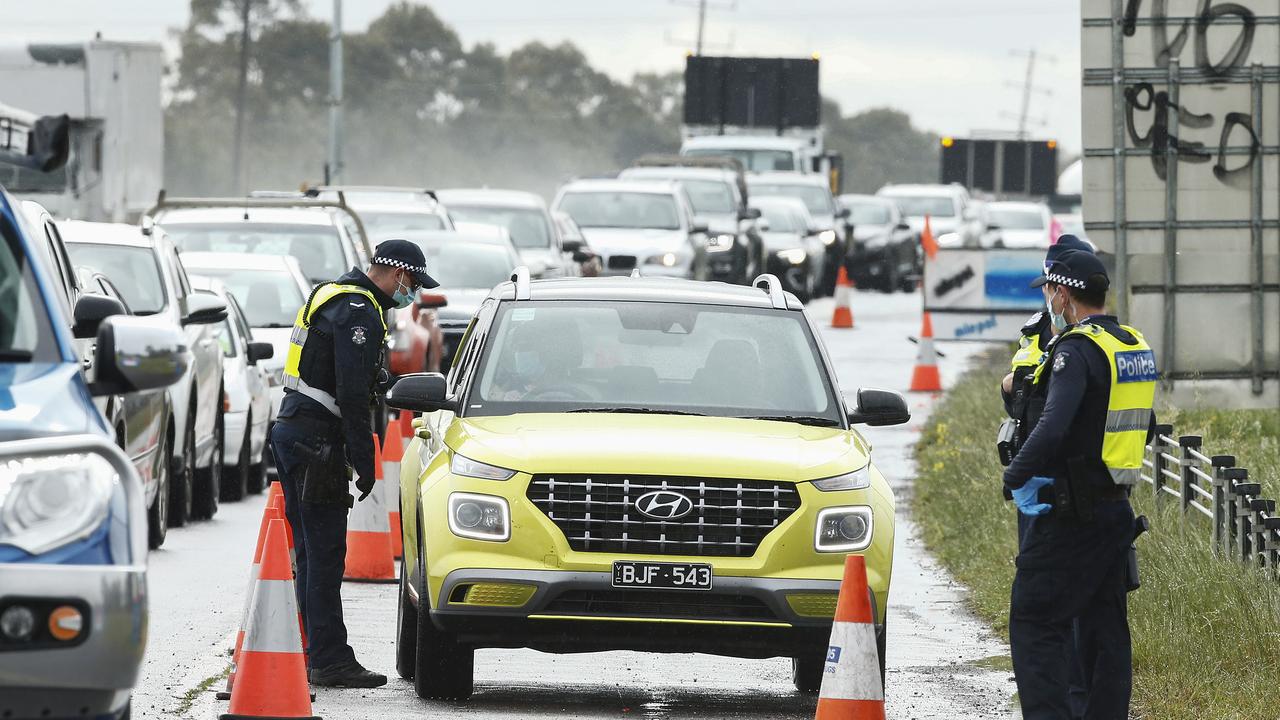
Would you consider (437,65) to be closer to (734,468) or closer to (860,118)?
(860,118)

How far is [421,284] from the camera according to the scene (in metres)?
9.73

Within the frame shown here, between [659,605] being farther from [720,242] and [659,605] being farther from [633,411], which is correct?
[720,242]

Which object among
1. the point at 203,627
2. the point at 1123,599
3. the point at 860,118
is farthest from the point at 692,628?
the point at 860,118

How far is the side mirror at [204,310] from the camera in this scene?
13.6m

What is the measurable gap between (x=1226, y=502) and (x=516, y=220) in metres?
18.5

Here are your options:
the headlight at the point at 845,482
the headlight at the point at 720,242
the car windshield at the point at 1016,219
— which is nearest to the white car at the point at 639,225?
the headlight at the point at 720,242

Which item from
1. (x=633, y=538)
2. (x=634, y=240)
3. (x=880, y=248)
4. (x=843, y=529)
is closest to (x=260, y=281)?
(x=633, y=538)

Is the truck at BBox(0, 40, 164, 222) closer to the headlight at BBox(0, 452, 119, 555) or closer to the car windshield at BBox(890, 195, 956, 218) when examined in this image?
the car windshield at BBox(890, 195, 956, 218)

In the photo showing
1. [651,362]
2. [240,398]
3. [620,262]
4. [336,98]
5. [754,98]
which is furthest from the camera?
[754,98]

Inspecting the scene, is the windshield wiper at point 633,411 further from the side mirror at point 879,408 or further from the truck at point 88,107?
the truck at point 88,107

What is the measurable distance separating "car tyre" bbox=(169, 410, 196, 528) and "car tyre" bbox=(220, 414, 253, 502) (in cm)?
156

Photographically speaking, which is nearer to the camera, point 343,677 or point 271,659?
point 271,659

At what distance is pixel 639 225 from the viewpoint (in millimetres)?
32938

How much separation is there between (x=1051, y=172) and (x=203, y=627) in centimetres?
5601
